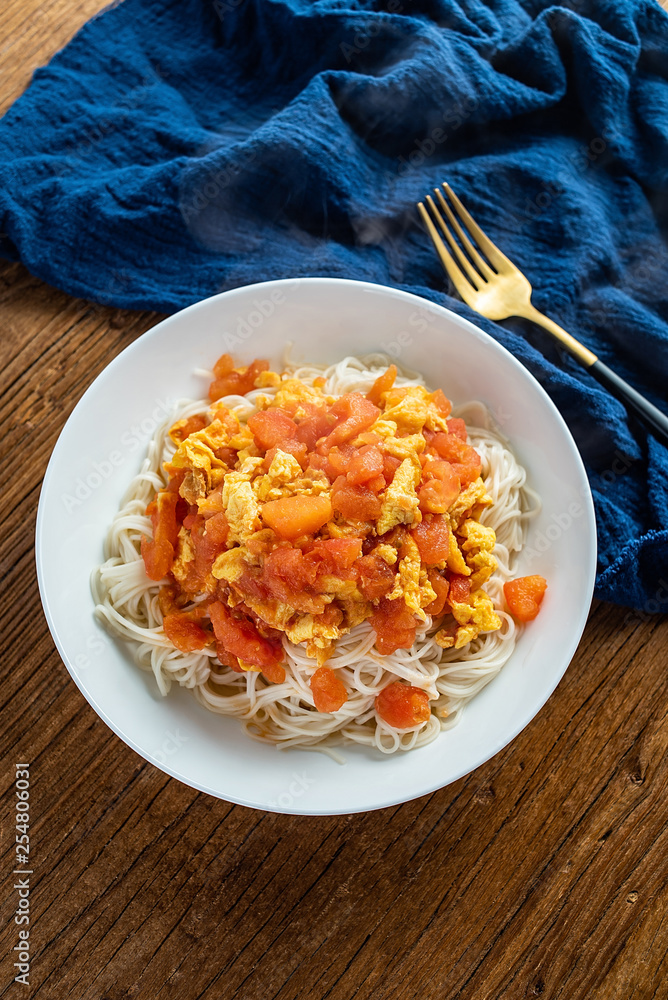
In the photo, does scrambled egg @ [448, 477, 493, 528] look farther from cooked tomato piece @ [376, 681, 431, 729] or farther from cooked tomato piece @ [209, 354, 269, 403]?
cooked tomato piece @ [209, 354, 269, 403]

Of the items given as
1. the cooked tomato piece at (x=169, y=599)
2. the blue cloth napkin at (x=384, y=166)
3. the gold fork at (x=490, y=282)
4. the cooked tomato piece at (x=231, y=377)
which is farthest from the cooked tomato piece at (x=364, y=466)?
the gold fork at (x=490, y=282)

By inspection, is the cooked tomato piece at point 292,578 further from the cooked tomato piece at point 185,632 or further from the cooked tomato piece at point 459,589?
the cooked tomato piece at point 459,589

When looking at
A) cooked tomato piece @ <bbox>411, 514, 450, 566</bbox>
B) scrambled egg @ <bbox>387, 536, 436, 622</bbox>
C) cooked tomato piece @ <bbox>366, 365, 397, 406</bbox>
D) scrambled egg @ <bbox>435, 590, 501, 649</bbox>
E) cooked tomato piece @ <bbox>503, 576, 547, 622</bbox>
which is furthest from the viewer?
cooked tomato piece @ <bbox>366, 365, 397, 406</bbox>

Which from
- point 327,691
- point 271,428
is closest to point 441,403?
point 271,428

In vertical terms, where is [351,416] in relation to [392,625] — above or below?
above

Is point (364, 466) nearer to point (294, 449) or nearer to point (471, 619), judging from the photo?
point (294, 449)

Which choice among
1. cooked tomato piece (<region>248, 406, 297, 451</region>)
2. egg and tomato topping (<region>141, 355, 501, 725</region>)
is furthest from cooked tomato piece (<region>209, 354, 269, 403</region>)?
cooked tomato piece (<region>248, 406, 297, 451</region>)
